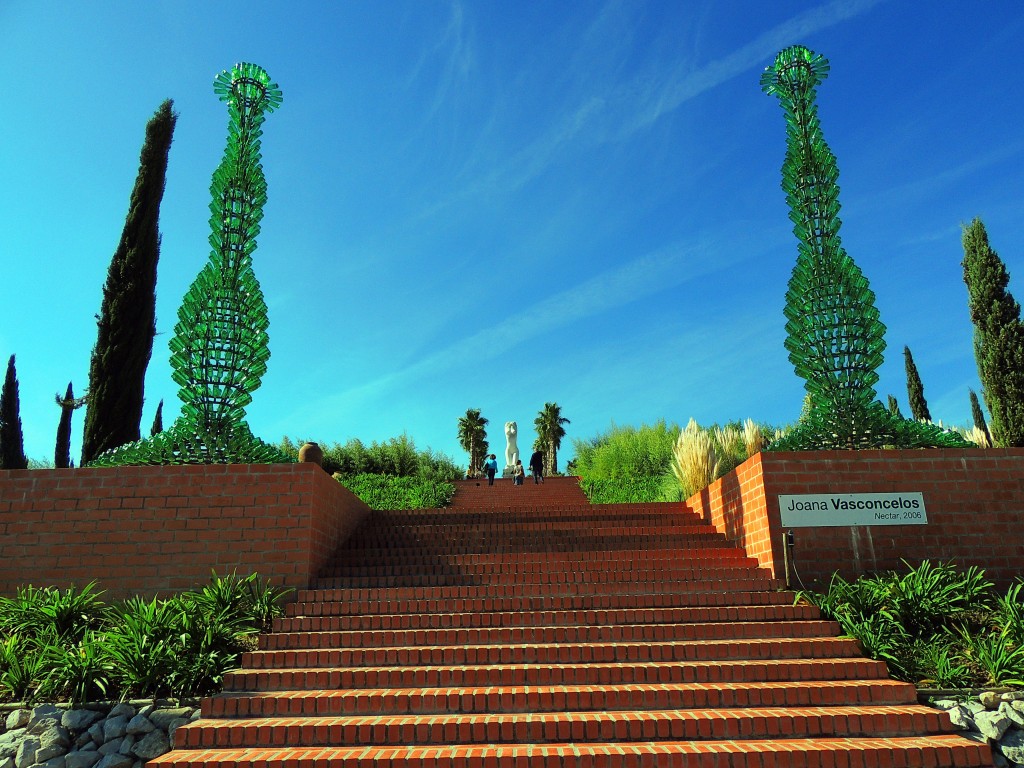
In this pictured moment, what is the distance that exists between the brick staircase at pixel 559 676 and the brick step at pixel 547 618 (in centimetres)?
1

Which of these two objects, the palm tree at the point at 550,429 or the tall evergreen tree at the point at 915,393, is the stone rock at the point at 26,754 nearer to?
the tall evergreen tree at the point at 915,393

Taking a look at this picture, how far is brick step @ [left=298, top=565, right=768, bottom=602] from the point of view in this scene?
7148mm

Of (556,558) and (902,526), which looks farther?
(556,558)

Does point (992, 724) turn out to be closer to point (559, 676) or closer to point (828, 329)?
point (559, 676)

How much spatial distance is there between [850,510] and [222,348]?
710cm

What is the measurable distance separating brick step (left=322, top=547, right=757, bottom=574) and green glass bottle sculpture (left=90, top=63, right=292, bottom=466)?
63.8 inches

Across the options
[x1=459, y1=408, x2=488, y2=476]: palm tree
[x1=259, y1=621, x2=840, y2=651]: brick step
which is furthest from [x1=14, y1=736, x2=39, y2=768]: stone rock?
[x1=459, y1=408, x2=488, y2=476]: palm tree

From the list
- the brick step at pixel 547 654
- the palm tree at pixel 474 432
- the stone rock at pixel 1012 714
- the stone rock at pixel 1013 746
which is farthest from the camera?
the palm tree at pixel 474 432

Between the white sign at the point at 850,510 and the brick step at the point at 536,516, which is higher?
the brick step at the point at 536,516

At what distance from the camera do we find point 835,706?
5008 millimetres

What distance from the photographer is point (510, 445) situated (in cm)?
2709

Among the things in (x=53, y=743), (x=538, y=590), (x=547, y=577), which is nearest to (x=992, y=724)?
(x=538, y=590)

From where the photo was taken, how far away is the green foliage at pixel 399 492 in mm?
15453

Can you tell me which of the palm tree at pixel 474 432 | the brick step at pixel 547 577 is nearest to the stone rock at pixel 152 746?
the brick step at pixel 547 577
